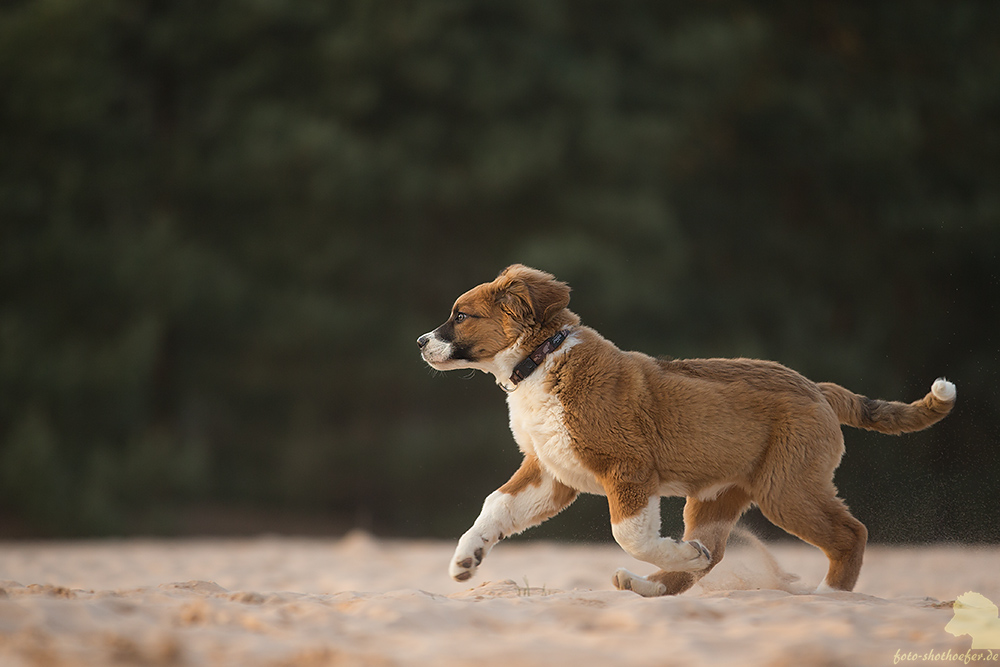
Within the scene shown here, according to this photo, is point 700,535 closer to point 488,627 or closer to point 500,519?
point 500,519

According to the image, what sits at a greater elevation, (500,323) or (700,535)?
(500,323)

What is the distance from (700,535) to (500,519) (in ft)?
3.34

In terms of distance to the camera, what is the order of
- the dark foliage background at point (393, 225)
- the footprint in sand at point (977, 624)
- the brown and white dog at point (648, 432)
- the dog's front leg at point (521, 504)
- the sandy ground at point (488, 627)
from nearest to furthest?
the sandy ground at point (488, 627), the footprint in sand at point (977, 624), the brown and white dog at point (648, 432), the dog's front leg at point (521, 504), the dark foliage background at point (393, 225)

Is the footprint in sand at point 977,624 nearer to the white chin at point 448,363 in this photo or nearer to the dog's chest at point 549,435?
the dog's chest at point 549,435

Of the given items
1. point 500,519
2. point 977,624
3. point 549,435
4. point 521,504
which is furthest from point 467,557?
point 977,624

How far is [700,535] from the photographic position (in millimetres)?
4680

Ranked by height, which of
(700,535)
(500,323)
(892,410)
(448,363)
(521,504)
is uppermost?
(500,323)

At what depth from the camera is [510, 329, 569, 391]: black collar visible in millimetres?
4473

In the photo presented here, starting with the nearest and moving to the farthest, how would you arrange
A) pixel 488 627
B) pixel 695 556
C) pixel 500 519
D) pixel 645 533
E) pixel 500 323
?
pixel 488 627
pixel 645 533
pixel 695 556
pixel 500 519
pixel 500 323

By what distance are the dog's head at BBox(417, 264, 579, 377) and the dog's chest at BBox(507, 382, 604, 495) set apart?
0.79ft

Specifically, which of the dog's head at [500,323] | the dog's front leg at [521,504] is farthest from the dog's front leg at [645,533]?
the dog's head at [500,323]

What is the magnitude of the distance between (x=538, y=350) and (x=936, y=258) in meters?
13.1

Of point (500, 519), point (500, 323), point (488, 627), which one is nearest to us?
point (488, 627)

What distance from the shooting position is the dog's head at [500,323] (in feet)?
14.9
